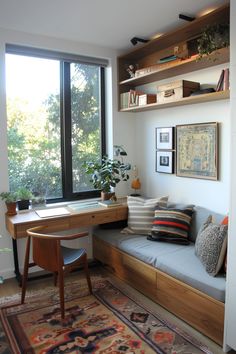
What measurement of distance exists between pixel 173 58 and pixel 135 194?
164 centimetres

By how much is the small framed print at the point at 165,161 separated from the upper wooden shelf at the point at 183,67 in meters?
0.82

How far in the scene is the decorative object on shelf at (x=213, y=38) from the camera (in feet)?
8.27

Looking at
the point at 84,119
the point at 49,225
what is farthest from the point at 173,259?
the point at 84,119

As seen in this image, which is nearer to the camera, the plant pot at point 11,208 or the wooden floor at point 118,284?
the wooden floor at point 118,284

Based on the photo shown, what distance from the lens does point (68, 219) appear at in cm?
299

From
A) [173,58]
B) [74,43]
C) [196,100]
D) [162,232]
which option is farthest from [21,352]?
[74,43]

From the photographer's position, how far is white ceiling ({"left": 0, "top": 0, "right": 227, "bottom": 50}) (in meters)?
2.46

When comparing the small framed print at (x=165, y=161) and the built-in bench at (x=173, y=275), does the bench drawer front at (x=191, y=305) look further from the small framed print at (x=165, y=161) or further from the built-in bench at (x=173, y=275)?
the small framed print at (x=165, y=161)

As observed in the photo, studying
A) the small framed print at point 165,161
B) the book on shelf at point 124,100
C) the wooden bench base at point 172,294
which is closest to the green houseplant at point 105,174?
the small framed print at point 165,161

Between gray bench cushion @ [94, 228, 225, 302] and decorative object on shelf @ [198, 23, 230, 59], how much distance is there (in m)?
1.68

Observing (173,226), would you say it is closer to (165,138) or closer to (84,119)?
(165,138)

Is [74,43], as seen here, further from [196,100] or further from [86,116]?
[196,100]

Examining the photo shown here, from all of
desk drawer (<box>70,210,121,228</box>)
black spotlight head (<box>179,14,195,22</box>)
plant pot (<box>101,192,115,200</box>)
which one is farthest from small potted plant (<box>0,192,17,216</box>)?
black spotlight head (<box>179,14,195,22</box>)

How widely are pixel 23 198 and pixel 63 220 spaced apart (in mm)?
521
